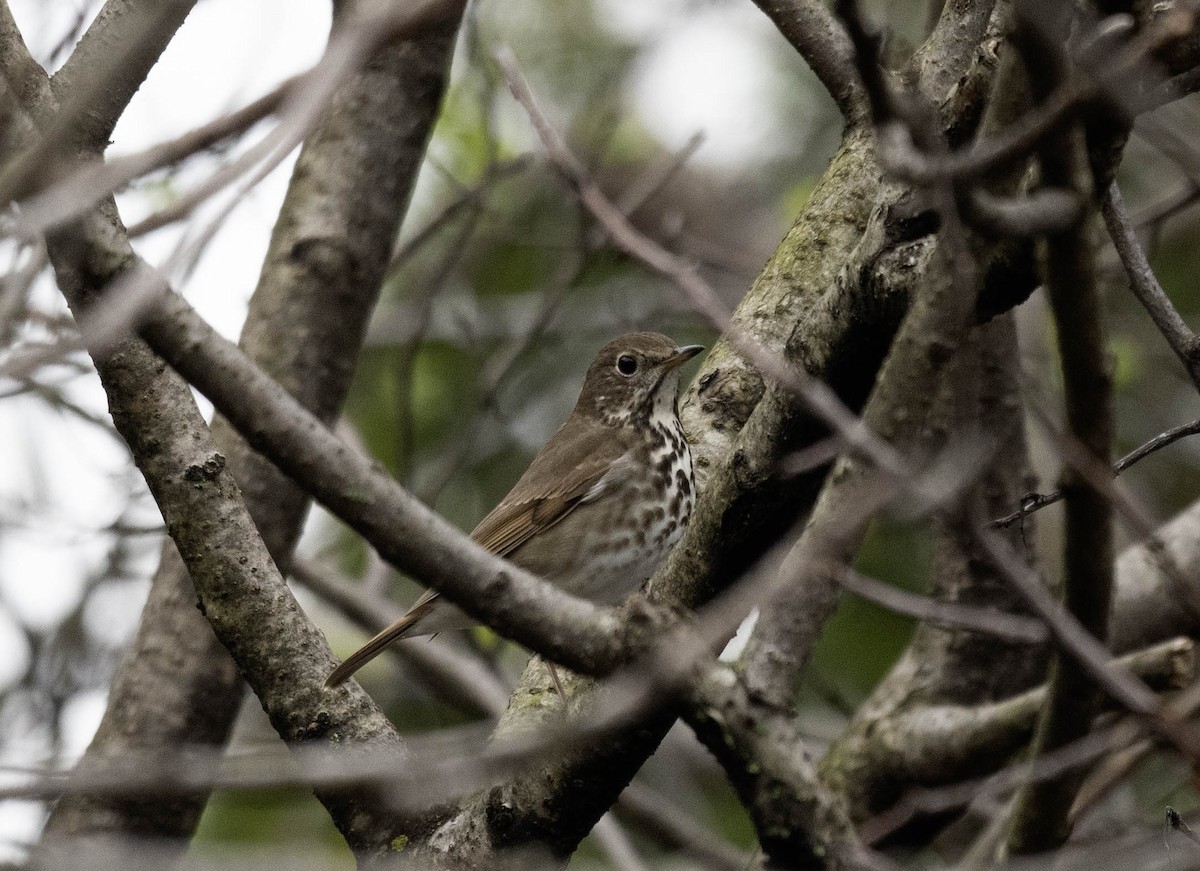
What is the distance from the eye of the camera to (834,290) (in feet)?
9.64

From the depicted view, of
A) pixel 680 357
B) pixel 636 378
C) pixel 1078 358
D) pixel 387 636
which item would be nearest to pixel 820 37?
pixel 680 357

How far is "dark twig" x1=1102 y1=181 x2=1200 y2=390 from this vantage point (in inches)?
117

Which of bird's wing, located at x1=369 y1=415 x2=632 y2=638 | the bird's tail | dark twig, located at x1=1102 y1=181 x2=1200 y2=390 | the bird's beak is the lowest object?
dark twig, located at x1=1102 y1=181 x2=1200 y2=390

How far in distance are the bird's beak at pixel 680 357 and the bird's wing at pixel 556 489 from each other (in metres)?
0.36

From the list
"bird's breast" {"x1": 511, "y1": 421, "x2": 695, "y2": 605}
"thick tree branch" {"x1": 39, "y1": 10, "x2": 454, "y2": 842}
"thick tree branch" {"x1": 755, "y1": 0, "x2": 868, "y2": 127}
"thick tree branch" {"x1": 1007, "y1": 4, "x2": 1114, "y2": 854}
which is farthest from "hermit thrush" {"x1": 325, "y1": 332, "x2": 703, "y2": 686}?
"thick tree branch" {"x1": 1007, "y1": 4, "x2": 1114, "y2": 854}

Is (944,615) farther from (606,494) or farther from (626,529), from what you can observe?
(606,494)

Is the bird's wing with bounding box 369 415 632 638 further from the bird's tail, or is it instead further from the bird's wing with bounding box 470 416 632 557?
the bird's tail

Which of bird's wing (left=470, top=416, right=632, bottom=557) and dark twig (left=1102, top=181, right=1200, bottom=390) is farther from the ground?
bird's wing (left=470, top=416, right=632, bottom=557)

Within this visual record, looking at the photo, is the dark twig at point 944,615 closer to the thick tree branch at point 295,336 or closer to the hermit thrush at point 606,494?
the hermit thrush at point 606,494

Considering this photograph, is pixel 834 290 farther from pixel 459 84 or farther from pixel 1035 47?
pixel 459 84

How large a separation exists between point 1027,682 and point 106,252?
4.27m

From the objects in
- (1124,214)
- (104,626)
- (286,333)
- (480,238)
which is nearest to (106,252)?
(1124,214)

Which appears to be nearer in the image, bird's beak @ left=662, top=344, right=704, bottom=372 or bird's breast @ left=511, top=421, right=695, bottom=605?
bird's breast @ left=511, top=421, right=695, bottom=605

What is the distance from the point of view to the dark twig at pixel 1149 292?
2.98m
